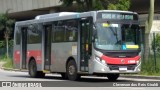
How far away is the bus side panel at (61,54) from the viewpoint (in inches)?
849

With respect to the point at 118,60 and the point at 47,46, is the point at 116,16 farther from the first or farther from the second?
the point at 47,46

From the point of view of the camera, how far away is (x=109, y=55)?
20.0 m

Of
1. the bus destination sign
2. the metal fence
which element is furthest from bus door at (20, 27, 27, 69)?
the bus destination sign

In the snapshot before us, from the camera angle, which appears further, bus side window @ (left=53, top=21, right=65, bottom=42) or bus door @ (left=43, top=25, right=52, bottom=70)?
bus door @ (left=43, top=25, right=52, bottom=70)

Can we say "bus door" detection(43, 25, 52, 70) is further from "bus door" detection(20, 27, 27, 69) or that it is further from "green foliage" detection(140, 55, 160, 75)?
"green foliage" detection(140, 55, 160, 75)

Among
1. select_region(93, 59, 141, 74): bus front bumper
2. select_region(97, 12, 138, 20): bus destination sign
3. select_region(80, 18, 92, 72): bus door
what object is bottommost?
select_region(93, 59, 141, 74): bus front bumper

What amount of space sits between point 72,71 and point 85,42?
1.68 metres

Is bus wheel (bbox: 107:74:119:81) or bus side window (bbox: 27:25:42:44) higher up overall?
bus side window (bbox: 27:25:42:44)

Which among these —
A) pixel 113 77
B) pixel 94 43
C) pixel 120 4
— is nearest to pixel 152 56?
pixel 113 77

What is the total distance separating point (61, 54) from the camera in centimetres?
2259

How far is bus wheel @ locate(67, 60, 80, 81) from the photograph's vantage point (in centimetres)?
2128

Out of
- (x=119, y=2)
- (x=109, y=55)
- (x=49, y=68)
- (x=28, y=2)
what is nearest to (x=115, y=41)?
(x=109, y=55)

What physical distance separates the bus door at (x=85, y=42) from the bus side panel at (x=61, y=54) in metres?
0.54

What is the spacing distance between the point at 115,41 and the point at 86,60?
5.20 feet
